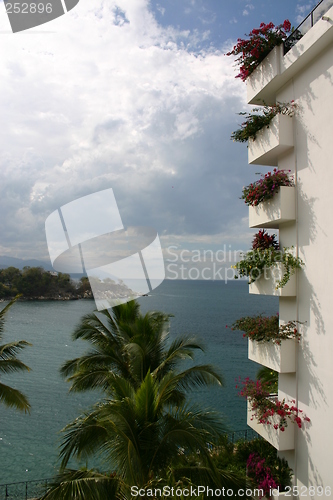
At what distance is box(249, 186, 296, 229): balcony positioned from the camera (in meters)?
6.78

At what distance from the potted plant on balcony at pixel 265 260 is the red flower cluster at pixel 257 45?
3537mm

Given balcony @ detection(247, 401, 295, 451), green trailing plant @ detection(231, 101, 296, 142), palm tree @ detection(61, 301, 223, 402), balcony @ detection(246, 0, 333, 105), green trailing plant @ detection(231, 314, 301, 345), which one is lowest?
balcony @ detection(247, 401, 295, 451)

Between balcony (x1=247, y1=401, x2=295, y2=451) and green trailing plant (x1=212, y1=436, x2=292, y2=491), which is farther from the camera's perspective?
green trailing plant (x1=212, y1=436, x2=292, y2=491)

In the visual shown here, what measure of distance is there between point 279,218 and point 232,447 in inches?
227

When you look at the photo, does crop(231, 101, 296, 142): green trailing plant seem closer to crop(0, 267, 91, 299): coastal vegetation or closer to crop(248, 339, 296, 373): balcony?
crop(248, 339, 296, 373): balcony

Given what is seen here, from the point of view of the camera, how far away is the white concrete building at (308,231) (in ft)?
19.6

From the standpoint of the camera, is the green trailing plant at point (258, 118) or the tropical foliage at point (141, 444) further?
the green trailing plant at point (258, 118)

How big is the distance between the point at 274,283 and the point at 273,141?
271 cm

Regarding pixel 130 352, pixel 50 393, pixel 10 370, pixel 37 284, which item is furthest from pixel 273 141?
pixel 37 284

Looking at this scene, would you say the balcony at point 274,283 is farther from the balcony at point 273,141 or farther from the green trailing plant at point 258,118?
the green trailing plant at point 258,118

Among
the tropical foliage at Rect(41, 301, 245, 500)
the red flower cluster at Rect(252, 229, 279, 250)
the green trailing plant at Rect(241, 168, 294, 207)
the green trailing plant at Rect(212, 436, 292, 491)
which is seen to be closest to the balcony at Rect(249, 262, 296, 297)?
the red flower cluster at Rect(252, 229, 279, 250)

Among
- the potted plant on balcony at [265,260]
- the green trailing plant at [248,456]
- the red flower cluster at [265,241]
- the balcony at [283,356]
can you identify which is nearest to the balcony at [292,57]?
the red flower cluster at [265,241]

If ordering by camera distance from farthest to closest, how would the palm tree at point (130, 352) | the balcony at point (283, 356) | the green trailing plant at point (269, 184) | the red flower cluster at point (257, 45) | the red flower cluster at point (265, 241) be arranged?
1. the palm tree at point (130, 352)
2. the red flower cluster at point (265, 241)
3. the red flower cluster at point (257, 45)
4. the green trailing plant at point (269, 184)
5. the balcony at point (283, 356)

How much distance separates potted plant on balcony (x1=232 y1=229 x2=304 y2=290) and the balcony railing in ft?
11.9
